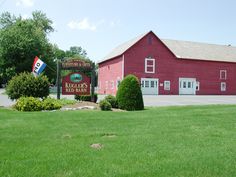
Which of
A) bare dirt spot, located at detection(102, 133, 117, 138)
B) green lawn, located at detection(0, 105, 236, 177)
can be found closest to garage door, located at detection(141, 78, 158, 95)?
green lawn, located at detection(0, 105, 236, 177)

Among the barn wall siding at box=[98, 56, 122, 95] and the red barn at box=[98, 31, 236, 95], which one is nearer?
the red barn at box=[98, 31, 236, 95]

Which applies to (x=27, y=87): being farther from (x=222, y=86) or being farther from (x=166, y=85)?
(x=222, y=86)

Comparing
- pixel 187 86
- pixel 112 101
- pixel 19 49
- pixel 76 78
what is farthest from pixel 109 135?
pixel 19 49

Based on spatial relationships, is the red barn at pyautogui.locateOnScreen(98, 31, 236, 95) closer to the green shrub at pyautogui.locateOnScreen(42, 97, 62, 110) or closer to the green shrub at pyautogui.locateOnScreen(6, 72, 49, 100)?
the green shrub at pyautogui.locateOnScreen(6, 72, 49, 100)

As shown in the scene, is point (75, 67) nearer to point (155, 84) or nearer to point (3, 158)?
point (3, 158)

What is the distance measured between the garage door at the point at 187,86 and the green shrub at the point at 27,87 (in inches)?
1258

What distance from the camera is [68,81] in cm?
1939

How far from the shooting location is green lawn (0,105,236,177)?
554 cm

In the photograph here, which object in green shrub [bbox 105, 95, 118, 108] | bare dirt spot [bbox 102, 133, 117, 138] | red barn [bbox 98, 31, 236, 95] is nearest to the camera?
bare dirt spot [bbox 102, 133, 117, 138]

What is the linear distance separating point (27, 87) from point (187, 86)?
110 ft

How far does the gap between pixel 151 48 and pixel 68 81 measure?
2713cm

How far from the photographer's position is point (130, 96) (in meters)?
17.1

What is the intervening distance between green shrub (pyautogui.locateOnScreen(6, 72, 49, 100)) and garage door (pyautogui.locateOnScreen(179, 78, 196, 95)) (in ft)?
105

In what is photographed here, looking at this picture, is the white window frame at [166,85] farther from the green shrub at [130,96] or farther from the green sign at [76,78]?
the green shrub at [130,96]
